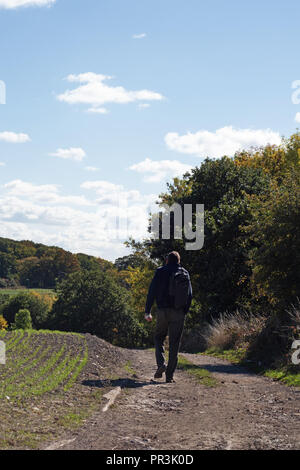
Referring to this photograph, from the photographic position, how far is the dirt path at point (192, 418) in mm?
5832

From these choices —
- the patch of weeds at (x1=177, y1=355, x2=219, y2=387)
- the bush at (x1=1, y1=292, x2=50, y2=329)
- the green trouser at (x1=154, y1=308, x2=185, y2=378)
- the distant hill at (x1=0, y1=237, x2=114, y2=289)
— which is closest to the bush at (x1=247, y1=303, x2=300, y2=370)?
the patch of weeds at (x1=177, y1=355, x2=219, y2=387)

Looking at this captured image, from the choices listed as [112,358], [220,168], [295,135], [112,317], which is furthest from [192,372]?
[295,135]

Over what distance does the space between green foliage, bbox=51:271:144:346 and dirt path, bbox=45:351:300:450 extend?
107ft

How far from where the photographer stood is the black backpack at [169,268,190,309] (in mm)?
10328

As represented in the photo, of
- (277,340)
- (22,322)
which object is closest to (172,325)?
(277,340)

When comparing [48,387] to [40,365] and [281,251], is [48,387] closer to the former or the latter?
[40,365]

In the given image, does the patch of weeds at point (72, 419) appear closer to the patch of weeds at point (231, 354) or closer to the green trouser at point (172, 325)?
the green trouser at point (172, 325)

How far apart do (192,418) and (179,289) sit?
337 cm

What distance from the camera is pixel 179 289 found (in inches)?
408

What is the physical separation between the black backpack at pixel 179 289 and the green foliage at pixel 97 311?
33.7 m

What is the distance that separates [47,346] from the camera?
16016 millimetres

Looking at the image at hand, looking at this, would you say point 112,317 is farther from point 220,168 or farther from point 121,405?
point 121,405

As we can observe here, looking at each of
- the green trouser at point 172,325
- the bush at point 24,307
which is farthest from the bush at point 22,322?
the green trouser at point 172,325

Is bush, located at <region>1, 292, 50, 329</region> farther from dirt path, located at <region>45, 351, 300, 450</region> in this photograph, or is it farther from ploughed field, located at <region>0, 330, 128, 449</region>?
dirt path, located at <region>45, 351, 300, 450</region>
